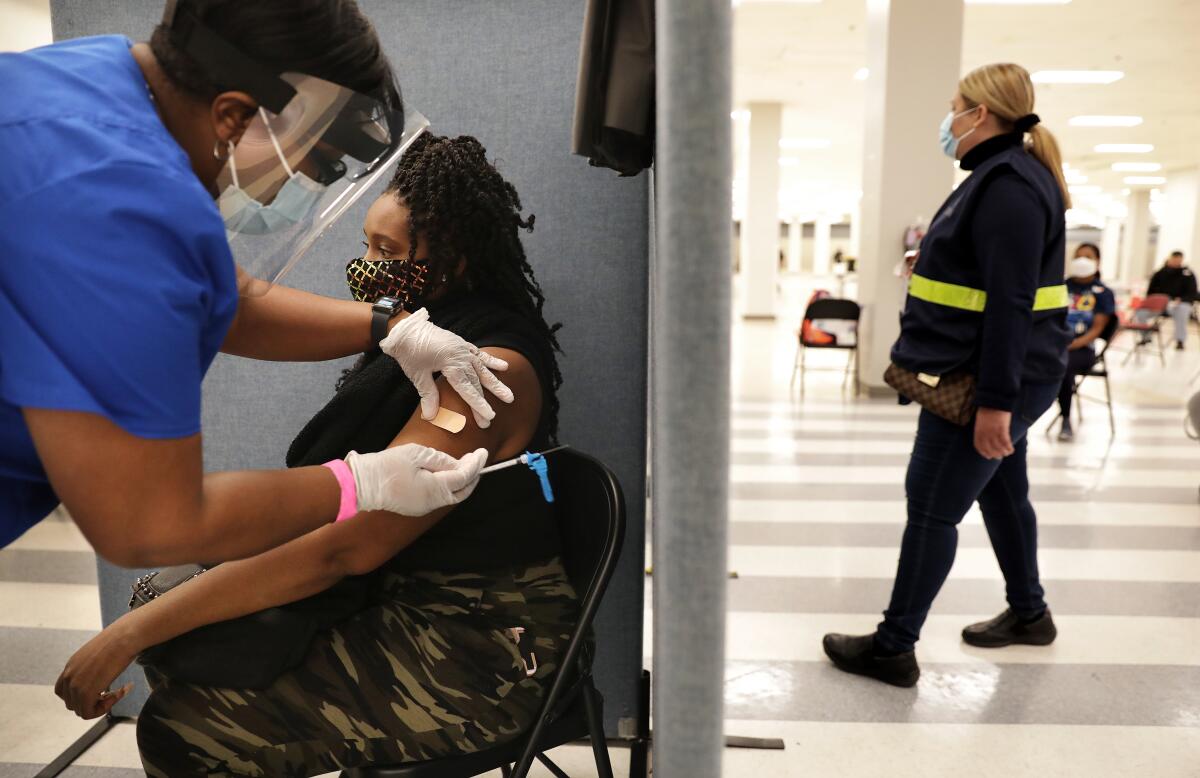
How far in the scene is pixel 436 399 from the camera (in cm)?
123

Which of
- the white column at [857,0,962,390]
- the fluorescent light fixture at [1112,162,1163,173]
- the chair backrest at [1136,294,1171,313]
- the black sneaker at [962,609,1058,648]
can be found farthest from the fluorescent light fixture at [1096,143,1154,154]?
the black sneaker at [962,609,1058,648]

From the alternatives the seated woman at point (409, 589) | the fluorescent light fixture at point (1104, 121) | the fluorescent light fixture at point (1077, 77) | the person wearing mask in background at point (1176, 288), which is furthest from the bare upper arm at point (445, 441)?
the fluorescent light fixture at point (1104, 121)

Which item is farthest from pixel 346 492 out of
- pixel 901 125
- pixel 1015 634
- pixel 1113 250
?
pixel 1113 250

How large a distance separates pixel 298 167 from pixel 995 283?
1.57 meters

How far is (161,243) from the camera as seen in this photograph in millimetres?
749

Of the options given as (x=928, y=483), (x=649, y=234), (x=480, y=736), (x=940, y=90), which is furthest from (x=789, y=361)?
(x=480, y=736)

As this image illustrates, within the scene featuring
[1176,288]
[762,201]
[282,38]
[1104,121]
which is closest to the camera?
[282,38]

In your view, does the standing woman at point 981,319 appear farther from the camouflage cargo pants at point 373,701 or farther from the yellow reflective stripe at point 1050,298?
the camouflage cargo pants at point 373,701

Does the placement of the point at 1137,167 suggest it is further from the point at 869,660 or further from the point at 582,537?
the point at 582,537

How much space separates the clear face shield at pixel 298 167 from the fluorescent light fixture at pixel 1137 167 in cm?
2229

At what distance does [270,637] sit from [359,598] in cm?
15

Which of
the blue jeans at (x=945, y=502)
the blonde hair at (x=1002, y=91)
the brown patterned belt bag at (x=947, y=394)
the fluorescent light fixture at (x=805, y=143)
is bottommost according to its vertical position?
the blue jeans at (x=945, y=502)

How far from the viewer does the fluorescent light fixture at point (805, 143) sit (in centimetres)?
1612

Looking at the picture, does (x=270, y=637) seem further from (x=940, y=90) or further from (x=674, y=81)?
(x=940, y=90)
